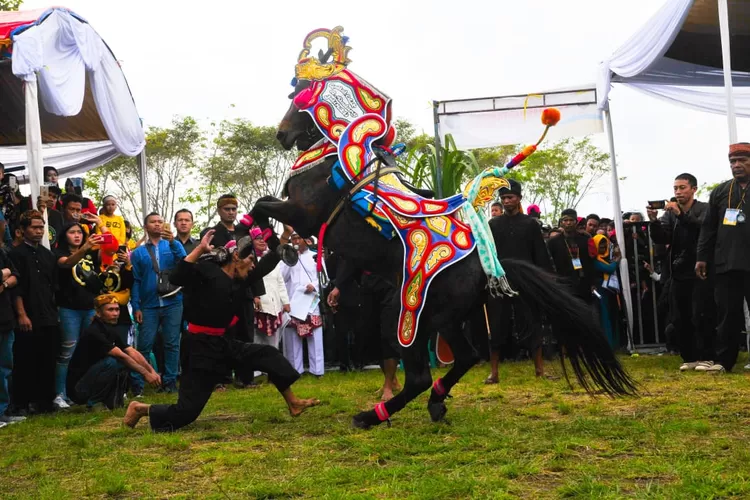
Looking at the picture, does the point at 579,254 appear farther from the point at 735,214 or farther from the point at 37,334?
the point at 37,334

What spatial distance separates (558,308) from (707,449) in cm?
137

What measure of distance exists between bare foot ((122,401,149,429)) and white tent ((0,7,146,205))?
11.3 feet

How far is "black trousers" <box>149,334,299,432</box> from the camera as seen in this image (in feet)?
20.9

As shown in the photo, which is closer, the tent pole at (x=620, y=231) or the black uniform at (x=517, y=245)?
the black uniform at (x=517, y=245)

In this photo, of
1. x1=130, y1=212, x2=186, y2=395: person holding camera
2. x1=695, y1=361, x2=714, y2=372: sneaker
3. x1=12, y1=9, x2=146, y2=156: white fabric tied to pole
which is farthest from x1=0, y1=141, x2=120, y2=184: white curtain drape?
x1=695, y1=361, x2=714, y2=372: sneaker

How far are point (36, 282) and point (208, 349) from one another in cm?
247

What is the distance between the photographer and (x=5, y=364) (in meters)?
7.44

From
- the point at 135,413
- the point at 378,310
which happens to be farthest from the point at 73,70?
the point at 135,413

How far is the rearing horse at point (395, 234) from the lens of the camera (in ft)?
19.0

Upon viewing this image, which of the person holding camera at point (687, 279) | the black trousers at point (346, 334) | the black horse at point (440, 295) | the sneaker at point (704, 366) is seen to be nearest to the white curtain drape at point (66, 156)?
the black trousers at point (346, 334)


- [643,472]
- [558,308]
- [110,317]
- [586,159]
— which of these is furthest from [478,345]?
[586,159]

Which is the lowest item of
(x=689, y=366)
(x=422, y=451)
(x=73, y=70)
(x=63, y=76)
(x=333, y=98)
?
(x=689, y=366)

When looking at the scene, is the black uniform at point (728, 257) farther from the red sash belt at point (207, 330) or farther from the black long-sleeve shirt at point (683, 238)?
the red sash belt at point (207, 330)

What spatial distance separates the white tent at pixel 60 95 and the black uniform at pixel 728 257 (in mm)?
6849
